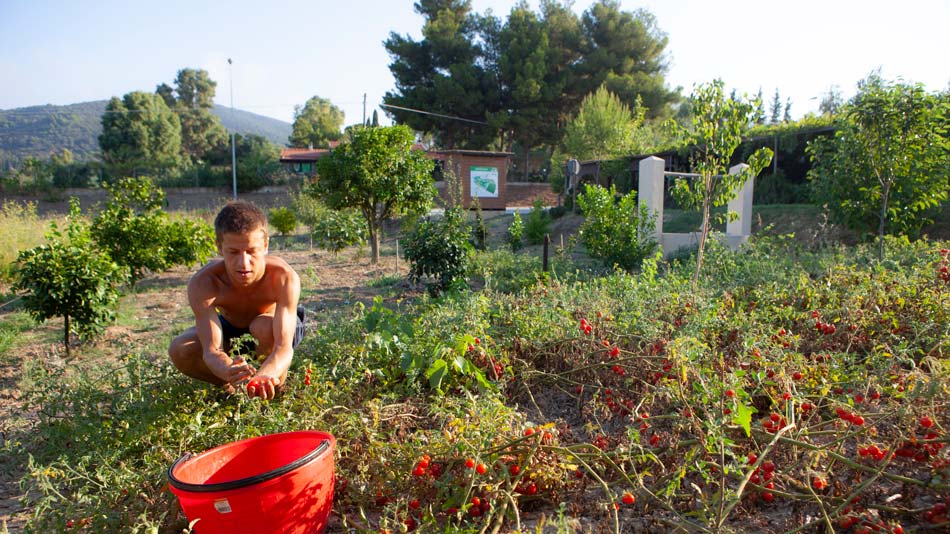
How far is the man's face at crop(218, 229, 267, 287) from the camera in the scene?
2611mm

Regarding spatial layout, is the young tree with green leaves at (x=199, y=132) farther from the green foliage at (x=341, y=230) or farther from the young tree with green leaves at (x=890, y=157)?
the young tree with green leaves at (x=890, y=157)

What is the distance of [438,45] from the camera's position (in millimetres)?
29562

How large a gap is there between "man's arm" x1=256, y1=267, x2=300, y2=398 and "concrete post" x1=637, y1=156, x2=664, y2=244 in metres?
6.54

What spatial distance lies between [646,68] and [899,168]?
84.7ft

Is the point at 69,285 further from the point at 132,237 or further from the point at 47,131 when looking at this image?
the point at 47,131

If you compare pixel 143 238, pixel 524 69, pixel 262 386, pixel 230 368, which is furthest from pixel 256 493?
pixel 524 69

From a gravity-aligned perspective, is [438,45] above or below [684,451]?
above

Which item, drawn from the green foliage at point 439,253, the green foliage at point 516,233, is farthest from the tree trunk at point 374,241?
the green foliage at point 439,253

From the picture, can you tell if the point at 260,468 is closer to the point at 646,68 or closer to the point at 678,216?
the point at 678,216

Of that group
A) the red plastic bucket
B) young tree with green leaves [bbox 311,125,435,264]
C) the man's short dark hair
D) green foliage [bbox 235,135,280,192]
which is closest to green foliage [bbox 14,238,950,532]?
the red plastic bucket

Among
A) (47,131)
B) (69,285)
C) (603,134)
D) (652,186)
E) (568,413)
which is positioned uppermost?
(47,131)

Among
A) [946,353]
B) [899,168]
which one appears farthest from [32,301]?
[899,168]

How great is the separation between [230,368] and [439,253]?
184 inches

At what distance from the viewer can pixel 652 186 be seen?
27.5ft
